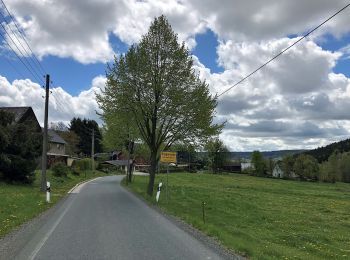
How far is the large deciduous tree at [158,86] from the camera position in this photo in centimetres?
3053

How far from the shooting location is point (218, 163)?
125 m

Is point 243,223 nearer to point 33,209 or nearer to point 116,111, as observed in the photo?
point 33,209

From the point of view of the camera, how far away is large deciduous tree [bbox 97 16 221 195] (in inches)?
1202

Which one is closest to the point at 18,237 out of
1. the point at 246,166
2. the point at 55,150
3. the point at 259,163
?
the point at 55,150

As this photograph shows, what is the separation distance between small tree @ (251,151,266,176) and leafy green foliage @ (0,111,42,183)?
4215 inches

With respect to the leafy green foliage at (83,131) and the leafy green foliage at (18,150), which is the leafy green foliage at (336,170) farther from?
the leafy green foliage at (18,150)

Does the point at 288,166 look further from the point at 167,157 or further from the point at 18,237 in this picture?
the point at 18,237

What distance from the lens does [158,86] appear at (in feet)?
99.6

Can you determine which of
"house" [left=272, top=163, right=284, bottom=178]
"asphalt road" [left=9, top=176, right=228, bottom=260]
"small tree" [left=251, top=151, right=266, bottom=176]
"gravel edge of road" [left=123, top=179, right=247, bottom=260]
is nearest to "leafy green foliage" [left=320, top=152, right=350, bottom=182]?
"house" [left=272, top=163, right=284, bottom=178]

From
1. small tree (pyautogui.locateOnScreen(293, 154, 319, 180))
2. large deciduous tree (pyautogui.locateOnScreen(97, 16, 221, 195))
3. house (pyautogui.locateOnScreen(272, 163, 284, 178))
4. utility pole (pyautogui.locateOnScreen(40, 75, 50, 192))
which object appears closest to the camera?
large deciduous tree (pyautogui.locateOnScreen(97, 16, 221, 195))

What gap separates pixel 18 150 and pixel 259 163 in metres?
110

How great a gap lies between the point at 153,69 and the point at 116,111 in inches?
149

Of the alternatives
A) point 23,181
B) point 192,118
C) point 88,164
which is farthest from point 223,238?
point 88,164

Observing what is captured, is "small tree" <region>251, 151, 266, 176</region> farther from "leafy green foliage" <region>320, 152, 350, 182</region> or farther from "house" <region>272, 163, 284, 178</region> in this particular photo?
"leafy green foliage" <region>320, 152, 350, 182</region>
